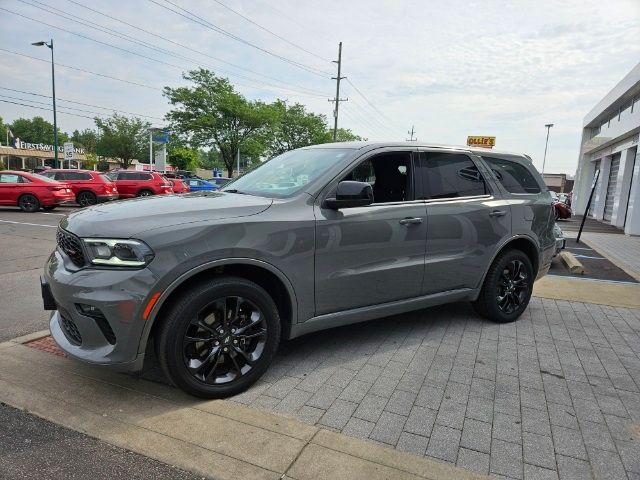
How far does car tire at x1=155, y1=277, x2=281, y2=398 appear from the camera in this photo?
283 cm

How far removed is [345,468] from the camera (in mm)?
2389

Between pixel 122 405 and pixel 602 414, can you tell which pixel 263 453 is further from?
pixel 602 414

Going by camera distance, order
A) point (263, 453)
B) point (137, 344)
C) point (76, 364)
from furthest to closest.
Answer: point (76, 364)
point (137, 344)
point (263, 453)

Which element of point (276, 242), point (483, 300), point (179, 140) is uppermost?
point (179, 140)

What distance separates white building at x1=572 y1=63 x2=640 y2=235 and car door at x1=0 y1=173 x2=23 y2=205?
2124 cm

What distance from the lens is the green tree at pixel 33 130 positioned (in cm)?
10175

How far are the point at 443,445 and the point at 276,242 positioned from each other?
63.7 inches

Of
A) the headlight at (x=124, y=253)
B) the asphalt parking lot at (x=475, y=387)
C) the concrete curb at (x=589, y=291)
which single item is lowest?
the asphalt parking lot at (x=475, y=387)

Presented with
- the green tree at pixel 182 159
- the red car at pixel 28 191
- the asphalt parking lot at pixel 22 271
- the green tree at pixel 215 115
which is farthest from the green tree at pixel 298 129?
the asphalt parking lot at pixel 22 271

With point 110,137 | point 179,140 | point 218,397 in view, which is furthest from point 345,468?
point 110,137

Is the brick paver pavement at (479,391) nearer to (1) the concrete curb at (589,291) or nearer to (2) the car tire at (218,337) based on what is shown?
(2) the car tire at (218,337)

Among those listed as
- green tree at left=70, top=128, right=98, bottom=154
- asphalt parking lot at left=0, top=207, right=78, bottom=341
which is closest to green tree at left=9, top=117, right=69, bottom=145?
green tree at left=70, top=128, right=98, bottom=154

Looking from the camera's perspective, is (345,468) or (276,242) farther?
(276,242)

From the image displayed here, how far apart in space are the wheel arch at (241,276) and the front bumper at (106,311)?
0.29ft
